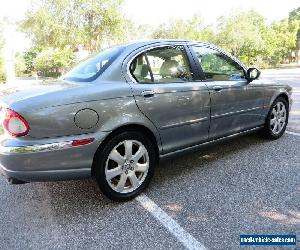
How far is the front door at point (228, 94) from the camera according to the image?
13.3 feet

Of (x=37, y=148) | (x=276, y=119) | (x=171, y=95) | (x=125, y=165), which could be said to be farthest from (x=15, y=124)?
(x=276, y=119)

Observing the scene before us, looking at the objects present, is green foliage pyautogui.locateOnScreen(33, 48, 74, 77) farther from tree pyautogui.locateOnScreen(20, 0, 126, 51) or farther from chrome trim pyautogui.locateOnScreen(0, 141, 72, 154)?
chrome trim pyautogui.locateOnScreen(0, 141, 72, 154)

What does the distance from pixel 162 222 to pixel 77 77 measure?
1.74m

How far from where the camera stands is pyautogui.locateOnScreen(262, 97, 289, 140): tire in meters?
5.03

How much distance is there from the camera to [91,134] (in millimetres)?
3016

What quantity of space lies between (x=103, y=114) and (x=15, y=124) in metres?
0.76

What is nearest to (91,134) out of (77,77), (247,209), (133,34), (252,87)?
(77,77)

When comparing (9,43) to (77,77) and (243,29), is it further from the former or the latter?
(243,29)

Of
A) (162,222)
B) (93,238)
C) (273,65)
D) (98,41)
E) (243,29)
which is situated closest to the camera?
(93,238)

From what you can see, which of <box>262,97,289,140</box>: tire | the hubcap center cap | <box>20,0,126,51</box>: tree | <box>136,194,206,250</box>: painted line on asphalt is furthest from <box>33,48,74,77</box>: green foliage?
<box>136,194,206,250</box>: painted line on asphalt

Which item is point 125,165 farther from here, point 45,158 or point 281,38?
point 281,38

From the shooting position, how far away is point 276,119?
514cm

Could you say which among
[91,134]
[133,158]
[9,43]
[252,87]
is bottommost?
[133,158]

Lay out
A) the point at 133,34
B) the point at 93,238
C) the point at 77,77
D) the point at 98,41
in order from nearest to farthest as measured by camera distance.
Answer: the point at 93,238, the point at 77,77, the point at 98,41, the point at 133,34
